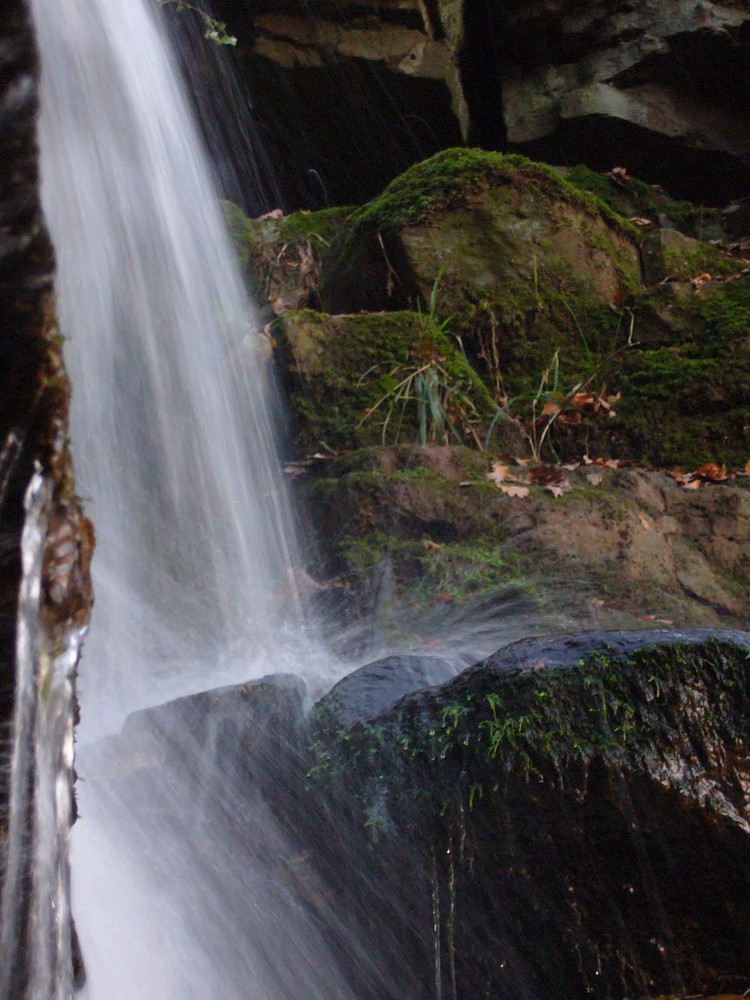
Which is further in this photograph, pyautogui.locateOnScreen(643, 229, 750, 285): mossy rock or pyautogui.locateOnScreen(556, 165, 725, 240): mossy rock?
pyautogui.locateOnScreen(556, 165, 725, 240): mossy rock

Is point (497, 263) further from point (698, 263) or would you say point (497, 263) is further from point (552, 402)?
point (698, 263)

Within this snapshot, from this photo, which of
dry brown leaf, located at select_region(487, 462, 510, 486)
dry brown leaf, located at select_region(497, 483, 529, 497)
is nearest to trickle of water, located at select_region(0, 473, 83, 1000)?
dry brown leaf, located at select_region(497, 483, 529, 497)

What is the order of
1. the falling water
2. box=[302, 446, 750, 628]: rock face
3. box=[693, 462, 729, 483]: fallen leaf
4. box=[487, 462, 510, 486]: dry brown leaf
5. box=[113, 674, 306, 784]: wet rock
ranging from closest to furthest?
1. box=[113, 674, 306, 784]: wet rock
2. box=[302, 446, 750, 628]: rock face
3. the falling water
4. box=[487, 462, 510, 486]: dry brown leaf
5. box=[693, 462, 729, 483]: fallen leaf

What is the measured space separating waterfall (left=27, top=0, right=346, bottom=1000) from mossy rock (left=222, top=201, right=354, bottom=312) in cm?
24

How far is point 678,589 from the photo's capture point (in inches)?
182

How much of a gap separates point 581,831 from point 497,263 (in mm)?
4907

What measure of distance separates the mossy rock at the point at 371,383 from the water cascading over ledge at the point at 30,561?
376 cm

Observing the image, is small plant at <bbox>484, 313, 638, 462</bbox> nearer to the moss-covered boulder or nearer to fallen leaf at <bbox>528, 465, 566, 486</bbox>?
fallen leaf at <bbox>528, 465, 566, 486</bbox>

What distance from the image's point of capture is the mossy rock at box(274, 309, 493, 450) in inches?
224

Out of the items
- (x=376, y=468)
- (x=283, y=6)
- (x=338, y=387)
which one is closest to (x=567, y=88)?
(x=283, y=6)

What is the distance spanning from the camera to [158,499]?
5363 millimetres

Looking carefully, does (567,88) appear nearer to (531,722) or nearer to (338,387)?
(338,387)

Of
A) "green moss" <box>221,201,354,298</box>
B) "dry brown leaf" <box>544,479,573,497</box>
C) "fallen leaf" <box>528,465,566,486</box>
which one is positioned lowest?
"dry brown leaf" <box>544,479,573,497</box>

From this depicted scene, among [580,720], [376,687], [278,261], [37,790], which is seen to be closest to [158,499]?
[376,687]
